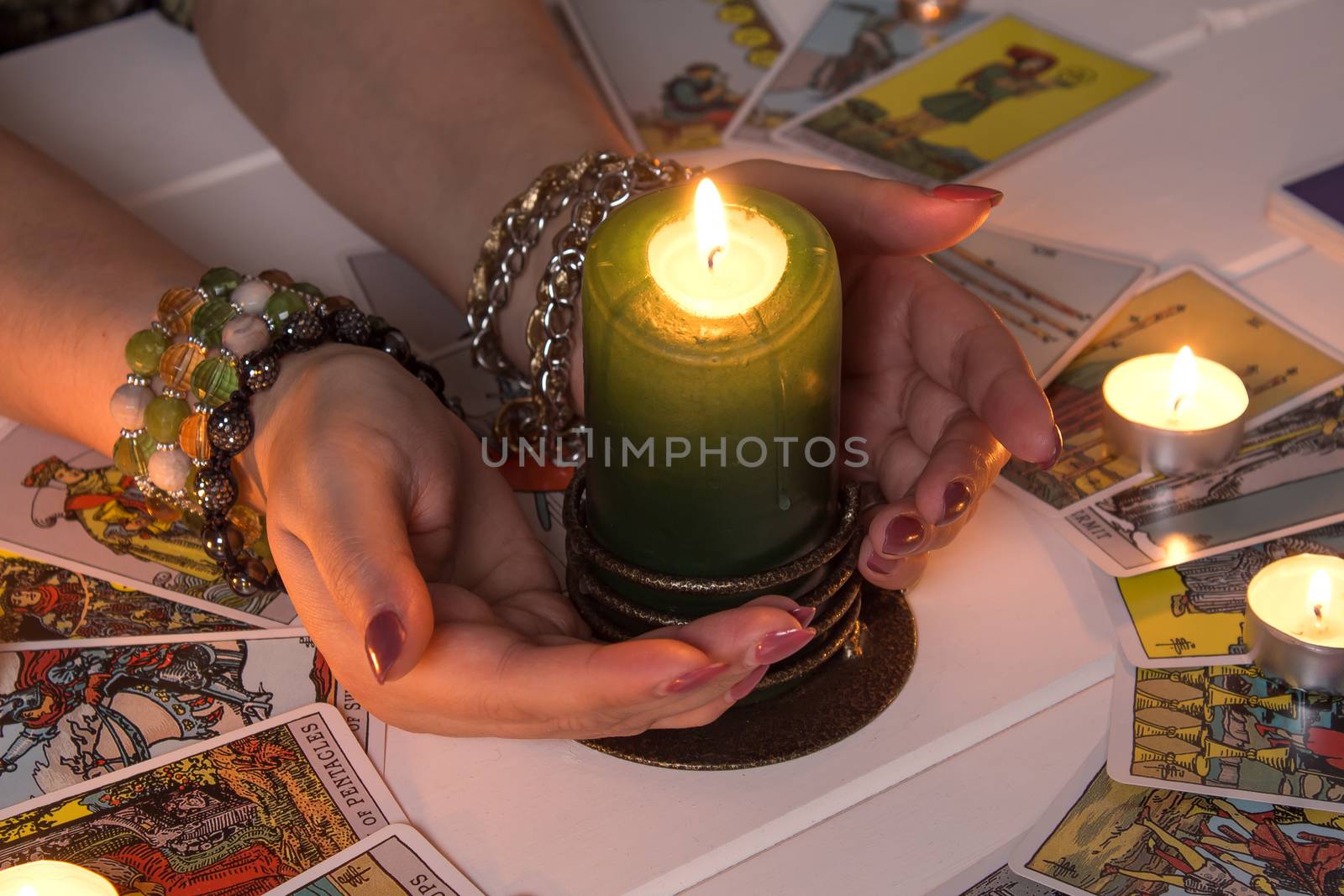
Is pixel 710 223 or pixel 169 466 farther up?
pixel 710 223

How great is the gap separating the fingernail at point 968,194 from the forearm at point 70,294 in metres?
0.54

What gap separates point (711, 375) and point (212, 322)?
39cm

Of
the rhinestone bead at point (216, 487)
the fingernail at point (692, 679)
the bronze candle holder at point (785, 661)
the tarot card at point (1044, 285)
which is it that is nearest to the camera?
the fingernail at point (692, 679)

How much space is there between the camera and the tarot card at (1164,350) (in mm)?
902

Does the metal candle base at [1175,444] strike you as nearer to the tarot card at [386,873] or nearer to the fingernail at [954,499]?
the fingernail at [954,499]

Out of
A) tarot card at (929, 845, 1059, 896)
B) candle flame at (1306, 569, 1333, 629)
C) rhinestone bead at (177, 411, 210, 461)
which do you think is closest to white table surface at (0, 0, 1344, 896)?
tarot card at (929, 845, 1059, 896)

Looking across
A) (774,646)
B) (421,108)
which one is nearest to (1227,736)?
(774,646)

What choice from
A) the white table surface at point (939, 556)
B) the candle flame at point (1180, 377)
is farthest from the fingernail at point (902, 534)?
the candle flame at point (1180, 377)

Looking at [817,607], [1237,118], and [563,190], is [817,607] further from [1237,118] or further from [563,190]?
[1237,118]

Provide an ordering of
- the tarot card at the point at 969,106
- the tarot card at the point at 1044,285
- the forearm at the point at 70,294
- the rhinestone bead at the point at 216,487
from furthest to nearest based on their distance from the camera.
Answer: the tarot card at the point at 969,106
the tarot card at the point at 1044,285
the forearm at the point at 70,294
the rhinestone bead at the point at 216,487

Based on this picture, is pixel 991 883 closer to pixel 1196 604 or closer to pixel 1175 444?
pixel 1196 604

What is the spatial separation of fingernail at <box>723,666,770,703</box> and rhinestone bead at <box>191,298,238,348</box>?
41 cm

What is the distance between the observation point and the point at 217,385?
0.80 meters

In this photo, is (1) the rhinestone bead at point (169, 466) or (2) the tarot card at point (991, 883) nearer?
(2) the tarot card at point (991, 883)
